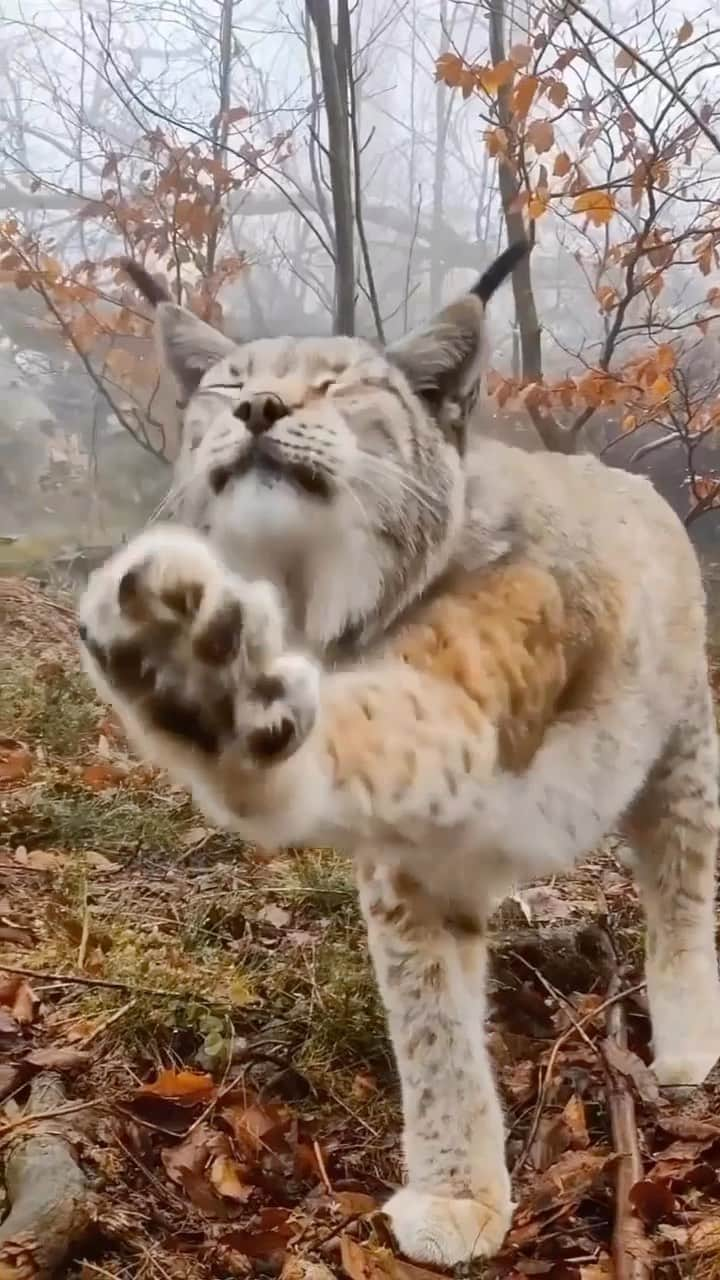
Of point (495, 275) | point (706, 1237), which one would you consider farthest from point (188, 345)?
point (706, 1237)

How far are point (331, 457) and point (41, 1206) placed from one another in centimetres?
73

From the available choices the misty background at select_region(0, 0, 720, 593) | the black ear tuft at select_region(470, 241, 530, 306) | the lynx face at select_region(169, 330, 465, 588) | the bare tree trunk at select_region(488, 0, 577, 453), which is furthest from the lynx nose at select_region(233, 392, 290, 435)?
the bare tree trunk at select_region(488, 0, 577, 453)

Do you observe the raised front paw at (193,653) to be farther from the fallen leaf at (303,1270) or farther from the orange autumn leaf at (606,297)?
the orange autumn leaf at (606,297)

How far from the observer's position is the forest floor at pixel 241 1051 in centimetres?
112

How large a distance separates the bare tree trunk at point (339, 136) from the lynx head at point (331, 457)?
343 millimetres

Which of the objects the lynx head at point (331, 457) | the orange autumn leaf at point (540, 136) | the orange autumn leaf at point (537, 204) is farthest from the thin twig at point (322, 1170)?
the orange autumn leaf at point (540, 136)

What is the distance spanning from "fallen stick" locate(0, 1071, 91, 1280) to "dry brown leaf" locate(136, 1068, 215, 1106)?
0.39 ft

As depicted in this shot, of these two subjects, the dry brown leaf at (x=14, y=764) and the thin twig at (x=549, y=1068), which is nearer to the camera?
the thin twig at (x=549, y=1068)

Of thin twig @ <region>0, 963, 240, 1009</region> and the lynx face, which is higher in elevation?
the lynx face

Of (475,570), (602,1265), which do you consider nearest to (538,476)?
(475,570)

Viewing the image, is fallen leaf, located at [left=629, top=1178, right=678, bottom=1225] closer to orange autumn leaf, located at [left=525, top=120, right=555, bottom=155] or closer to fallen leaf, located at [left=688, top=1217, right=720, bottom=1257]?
fallen leaf, located at [left=688, top=1217, right=720, bottom=1257]

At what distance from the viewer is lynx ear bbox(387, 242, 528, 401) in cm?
108

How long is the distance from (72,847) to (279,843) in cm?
101

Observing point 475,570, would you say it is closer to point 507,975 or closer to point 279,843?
point 279,843
